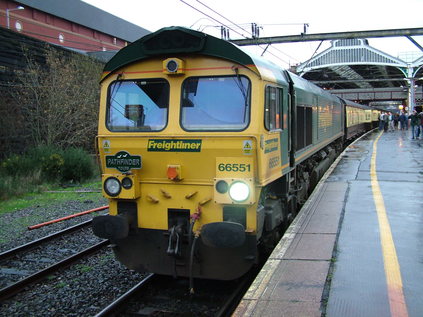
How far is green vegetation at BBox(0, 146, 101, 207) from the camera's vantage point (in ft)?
43.1

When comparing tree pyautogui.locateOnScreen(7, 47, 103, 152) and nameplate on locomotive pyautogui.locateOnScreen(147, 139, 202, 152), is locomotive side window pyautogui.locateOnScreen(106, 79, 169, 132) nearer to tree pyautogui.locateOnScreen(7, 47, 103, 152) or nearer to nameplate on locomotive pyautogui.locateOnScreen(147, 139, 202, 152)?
nameplate on locomotive pyautogui.locateOnScreen(147, 139, 202, 152)

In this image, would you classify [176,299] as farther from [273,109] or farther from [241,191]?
[273,109]

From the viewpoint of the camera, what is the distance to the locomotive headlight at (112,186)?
534 centimetres

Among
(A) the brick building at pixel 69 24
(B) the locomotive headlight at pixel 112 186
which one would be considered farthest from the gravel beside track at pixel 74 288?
(A) the brick building at pixel 69 24

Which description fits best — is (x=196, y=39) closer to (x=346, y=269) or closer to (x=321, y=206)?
(x=346, y=269)

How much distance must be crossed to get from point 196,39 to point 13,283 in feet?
14.1

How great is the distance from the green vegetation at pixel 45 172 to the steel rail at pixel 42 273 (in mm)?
5650

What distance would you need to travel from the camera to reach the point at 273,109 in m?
5.55

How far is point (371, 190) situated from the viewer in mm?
9266

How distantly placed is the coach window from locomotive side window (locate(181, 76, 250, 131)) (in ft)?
1.08

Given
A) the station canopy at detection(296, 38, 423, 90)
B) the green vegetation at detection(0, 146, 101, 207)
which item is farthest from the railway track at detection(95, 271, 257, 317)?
the station canopy at detection(296, 38, 423, 90)

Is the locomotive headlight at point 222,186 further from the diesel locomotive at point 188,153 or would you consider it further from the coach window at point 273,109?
the coach window at point 273,109

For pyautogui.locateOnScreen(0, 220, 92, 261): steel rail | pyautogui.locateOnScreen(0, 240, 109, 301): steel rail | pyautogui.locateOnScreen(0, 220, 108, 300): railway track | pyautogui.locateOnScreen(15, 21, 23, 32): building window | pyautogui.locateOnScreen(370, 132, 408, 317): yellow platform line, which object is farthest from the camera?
pyautogui.locateOnScreen(15, 21, 23, 32): building window

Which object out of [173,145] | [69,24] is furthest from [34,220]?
[69,24]
